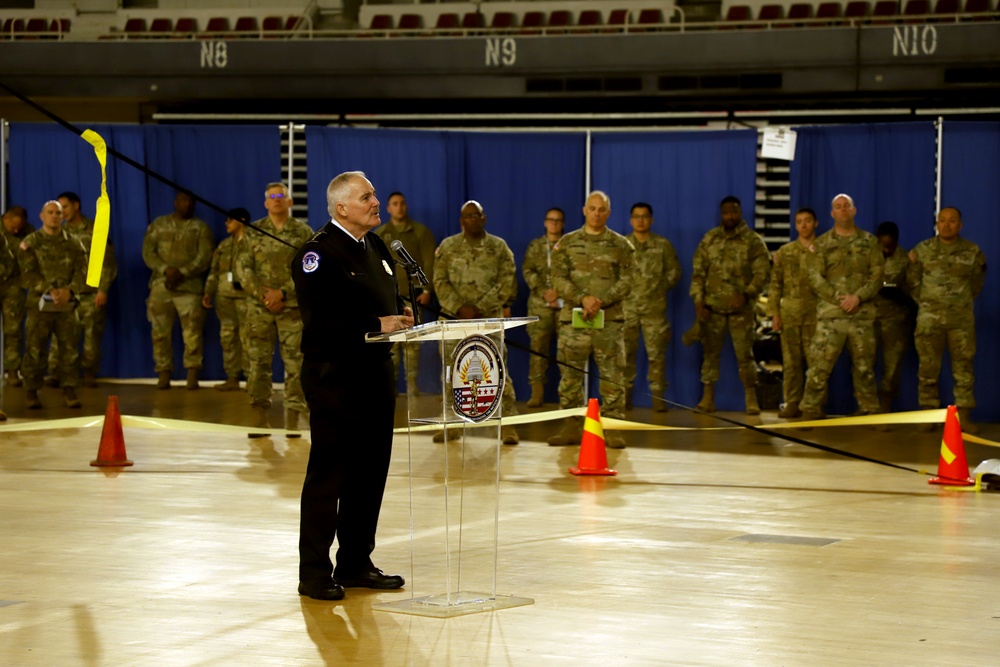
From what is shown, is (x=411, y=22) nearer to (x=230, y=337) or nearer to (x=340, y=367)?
(x=230, y=337)

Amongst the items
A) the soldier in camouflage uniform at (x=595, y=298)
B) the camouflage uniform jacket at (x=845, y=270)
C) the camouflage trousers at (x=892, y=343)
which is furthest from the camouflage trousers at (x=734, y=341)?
the soldier in camouflage uniform at (x=595, y=298)

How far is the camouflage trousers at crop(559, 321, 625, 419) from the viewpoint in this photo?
902 cm

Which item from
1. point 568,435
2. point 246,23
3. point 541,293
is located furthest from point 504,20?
point 568,435

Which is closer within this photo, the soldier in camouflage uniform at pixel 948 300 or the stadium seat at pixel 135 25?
the soldier in camouflage uniform at pixel 948 300

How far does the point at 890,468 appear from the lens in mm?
8148

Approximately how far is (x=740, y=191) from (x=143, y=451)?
16.8 ft

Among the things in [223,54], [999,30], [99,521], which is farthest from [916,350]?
[223,54]

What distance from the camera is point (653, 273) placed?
436 inches

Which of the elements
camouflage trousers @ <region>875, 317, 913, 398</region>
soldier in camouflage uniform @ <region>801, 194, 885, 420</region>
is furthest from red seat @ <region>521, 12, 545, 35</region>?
camouflage trousers @ <region>875, 317, 913, 398</region>

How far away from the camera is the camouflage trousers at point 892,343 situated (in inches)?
417

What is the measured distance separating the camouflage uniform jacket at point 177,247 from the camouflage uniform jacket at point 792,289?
4921mm

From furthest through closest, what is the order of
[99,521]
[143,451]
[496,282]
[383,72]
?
1. [383,72]
2. [496,282]
3. [143,451]
4. [99,521]

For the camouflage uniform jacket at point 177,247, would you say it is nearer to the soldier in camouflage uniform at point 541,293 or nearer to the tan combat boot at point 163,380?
the tan combat boot at point 163,380

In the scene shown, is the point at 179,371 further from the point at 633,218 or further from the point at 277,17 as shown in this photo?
the point at 277,17
